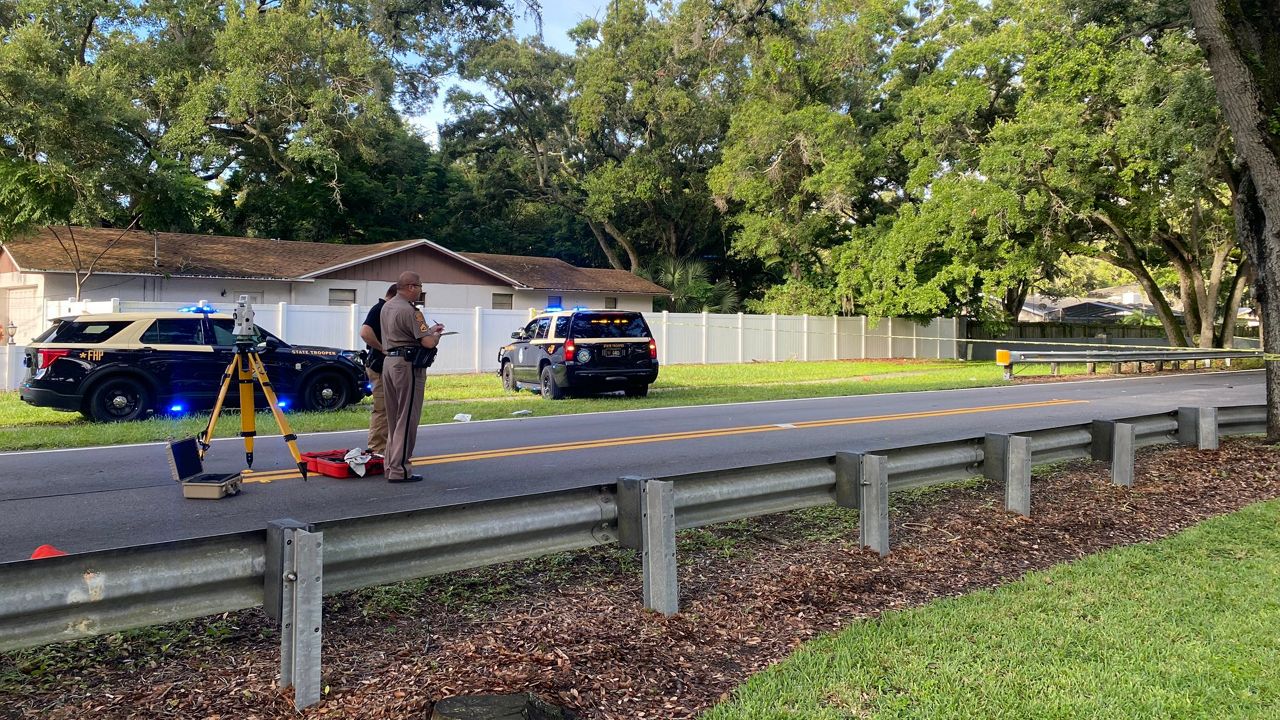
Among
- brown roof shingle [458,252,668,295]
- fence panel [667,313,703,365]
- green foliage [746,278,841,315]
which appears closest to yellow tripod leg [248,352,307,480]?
fence panel [667,313,703,365]

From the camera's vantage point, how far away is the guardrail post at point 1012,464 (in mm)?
6805

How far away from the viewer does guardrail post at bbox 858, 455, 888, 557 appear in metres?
5.66

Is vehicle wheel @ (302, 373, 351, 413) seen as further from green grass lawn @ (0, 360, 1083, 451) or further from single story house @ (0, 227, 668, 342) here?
single story house @ (0, 227, 668, 342)

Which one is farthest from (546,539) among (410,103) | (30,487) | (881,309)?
(410,103)

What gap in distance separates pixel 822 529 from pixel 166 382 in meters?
11.0

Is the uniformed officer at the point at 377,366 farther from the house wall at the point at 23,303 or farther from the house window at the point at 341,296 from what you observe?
the house window at the point at 341,296

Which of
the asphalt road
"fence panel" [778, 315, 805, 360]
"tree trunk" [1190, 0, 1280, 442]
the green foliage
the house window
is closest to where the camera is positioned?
the asphalt road

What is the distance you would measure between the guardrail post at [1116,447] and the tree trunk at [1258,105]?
3.56 m

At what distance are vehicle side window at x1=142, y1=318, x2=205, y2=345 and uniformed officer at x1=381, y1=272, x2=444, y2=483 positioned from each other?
7620 mm

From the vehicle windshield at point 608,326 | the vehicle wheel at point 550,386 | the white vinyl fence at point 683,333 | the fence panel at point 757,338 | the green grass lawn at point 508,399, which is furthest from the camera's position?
the fence panel at point 757,338

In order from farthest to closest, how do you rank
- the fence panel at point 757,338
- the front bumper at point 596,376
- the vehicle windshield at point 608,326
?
the fence panel at point 757,338
the vehicle windshield at point 608,326
the front bumper at point 596,376

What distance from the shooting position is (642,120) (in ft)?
138

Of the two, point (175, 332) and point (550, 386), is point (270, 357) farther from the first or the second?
point (550, 386)

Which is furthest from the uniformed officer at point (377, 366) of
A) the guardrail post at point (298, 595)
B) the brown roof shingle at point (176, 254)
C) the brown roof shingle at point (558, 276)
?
the brown roof shingle at point (558, 276)
